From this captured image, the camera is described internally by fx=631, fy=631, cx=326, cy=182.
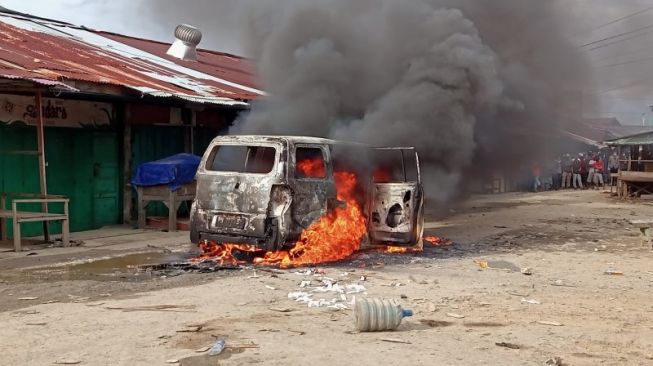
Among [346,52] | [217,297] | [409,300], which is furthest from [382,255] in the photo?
[346,52]

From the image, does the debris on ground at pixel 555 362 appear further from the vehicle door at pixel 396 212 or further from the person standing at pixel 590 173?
the person standing at pixel 590 173

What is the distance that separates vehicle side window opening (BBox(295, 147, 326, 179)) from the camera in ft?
28.4

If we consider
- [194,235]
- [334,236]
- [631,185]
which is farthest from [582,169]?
[194,235]

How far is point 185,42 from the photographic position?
19625 mm

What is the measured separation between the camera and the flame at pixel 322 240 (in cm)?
841

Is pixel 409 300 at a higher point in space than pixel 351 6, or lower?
lower

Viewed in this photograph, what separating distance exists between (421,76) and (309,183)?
4.62m

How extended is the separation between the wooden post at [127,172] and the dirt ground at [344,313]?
418cm

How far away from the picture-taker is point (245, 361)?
4.59m

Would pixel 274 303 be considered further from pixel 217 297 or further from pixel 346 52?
pixel 346 52

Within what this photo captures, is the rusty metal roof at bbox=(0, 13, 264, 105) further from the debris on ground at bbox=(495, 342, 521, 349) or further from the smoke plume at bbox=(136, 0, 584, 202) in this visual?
the debris on ground at bbox=(495, 342, 521, 349)

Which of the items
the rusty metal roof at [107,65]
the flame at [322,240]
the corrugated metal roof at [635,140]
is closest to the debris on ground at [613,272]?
the flame at [322,240]

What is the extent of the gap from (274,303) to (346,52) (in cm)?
761

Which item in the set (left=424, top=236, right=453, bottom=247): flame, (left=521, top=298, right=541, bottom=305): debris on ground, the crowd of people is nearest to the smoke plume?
(left=424, top=236, right=453, bottom=247): flame
